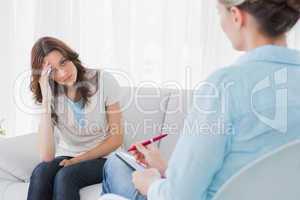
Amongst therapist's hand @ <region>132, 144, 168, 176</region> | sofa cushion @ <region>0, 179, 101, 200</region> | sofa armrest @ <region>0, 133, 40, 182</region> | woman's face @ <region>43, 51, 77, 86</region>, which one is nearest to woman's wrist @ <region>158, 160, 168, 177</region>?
therapist's hand @ <region>132, 144, 168, 176</region>

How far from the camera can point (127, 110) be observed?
2.38 meters

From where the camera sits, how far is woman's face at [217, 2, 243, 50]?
95 centimetres

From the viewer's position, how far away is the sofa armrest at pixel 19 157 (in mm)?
2137

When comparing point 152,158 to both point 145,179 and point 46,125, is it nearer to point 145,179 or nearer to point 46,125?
point 145,179

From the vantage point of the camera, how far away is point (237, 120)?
88 centimetres

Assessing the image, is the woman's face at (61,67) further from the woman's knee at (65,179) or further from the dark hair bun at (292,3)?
the dark hair bun at (292,3)

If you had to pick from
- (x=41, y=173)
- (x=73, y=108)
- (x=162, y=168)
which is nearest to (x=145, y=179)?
(x=162, y=168)

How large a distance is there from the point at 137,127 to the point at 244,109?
150 cm

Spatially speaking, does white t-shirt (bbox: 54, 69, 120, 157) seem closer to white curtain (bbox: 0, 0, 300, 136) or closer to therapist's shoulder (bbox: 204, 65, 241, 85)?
white curtain (bbox: 0, 0, 300, 136)

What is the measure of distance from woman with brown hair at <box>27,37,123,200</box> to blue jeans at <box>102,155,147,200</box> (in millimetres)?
409

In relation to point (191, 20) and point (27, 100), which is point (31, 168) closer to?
point (27, 100)

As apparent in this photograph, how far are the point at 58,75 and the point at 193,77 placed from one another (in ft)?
4.35

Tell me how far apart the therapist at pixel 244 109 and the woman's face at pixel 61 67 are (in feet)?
4.00

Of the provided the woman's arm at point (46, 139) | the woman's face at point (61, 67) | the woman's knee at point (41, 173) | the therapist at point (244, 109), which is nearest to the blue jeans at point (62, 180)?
the woman's knee at point (41, 173)
